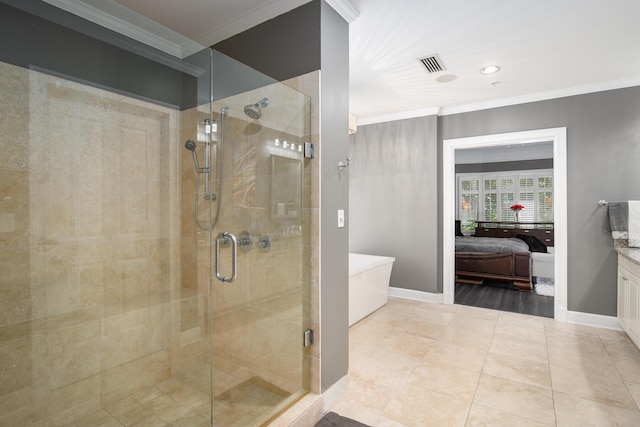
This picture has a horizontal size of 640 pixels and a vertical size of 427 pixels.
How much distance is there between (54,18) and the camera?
1934mm

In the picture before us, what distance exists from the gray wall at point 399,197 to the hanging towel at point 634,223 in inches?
75.2

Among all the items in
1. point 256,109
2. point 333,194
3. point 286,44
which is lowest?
point 333,194

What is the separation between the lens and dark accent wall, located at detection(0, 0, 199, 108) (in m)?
1.74

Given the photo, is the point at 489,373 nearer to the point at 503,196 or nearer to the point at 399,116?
the point at 399,116

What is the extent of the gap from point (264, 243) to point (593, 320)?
378 cm

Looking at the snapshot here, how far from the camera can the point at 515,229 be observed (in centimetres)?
815

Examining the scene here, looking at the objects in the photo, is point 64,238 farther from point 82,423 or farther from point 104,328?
point 82,423

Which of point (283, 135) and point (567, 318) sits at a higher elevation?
point (283, 135)

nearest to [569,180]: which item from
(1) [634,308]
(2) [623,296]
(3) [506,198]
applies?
(2) [623,296]

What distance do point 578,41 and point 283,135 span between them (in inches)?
103

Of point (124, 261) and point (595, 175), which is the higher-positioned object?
point (595, 175)

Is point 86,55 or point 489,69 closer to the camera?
point 86,55

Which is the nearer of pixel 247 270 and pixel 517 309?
pixel 247 270

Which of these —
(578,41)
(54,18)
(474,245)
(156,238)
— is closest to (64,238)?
(156,238)
